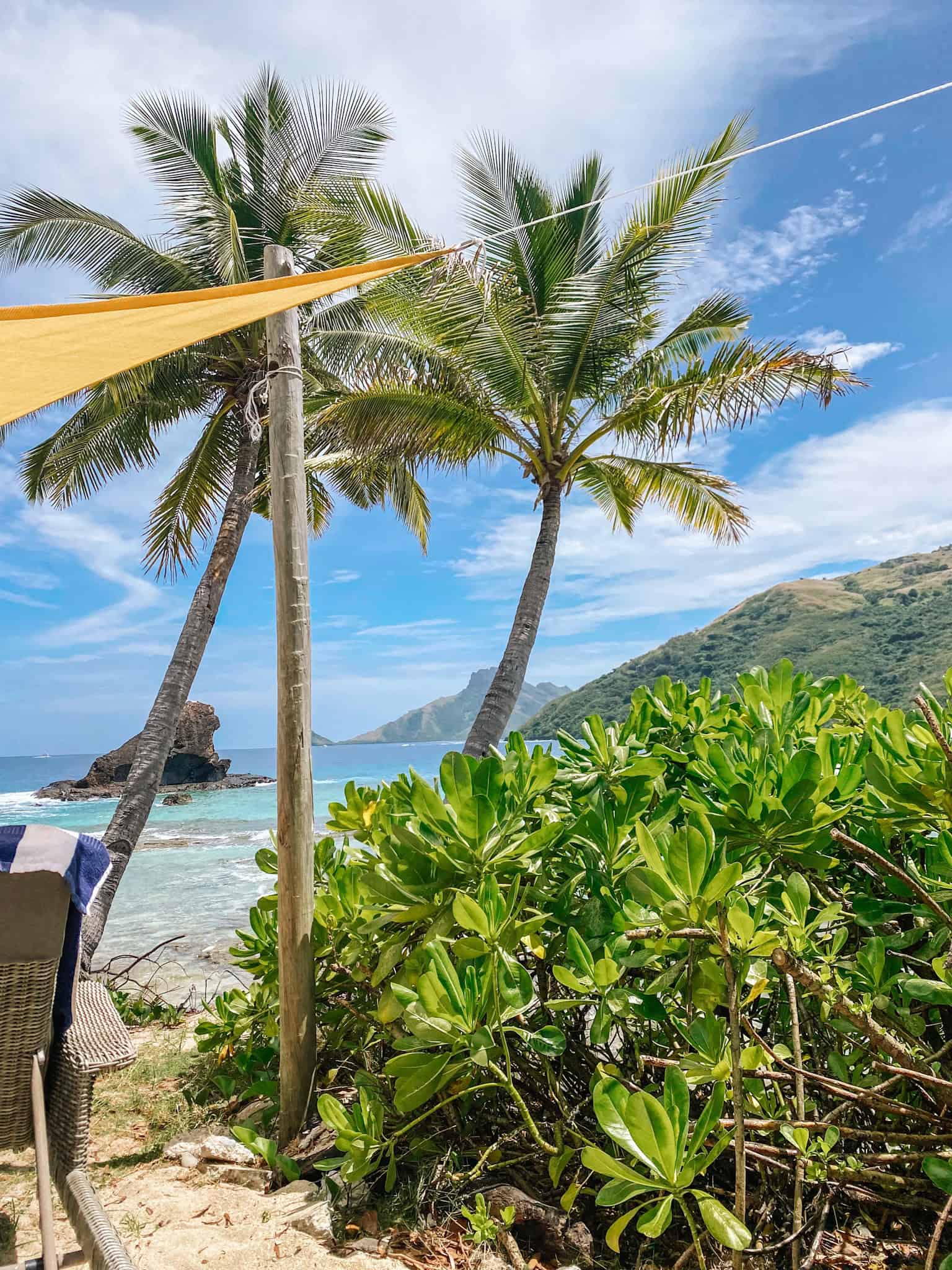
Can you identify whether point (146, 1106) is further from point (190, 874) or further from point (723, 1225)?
point (190, 874)

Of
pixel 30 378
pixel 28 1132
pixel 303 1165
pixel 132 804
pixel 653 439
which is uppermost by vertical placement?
pixel 653 439

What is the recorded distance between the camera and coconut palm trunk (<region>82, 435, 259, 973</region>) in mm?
5520

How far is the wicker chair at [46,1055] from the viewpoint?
1.42 meters

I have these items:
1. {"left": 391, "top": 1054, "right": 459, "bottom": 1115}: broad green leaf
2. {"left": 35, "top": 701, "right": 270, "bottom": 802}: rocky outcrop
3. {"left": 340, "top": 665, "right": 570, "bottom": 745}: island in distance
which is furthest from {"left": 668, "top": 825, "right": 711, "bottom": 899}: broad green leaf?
{"left": 340, "top": 665, "right": 570, "bottom": 745}: island in distance

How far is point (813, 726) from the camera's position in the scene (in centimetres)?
169

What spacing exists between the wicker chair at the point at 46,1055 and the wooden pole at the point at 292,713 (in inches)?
19.7

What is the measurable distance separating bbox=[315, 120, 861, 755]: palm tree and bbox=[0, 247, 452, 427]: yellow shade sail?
4.01 m

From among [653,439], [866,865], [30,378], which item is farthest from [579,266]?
[866,865]

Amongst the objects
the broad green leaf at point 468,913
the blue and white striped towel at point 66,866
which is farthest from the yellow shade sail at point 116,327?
the broad green leaf at point 468,913

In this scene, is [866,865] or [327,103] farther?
[327,103]

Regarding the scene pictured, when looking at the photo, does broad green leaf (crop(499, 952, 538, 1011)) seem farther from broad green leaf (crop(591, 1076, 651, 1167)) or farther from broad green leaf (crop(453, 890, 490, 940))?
broad green leaf (crop(591, 1076, 651, 1167))

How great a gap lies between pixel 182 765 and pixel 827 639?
31011 millimetres

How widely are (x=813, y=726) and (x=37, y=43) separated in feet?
19.9

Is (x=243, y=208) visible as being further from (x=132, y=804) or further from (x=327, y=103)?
(x=132, y=804)
